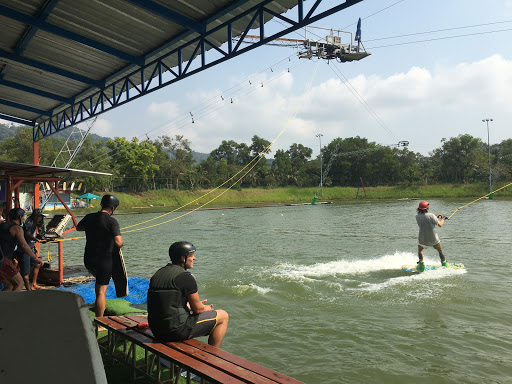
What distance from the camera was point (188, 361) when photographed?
3.55m

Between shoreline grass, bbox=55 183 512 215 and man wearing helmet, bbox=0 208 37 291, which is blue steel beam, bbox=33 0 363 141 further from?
shoreline grass, bbox=55 183 512 215

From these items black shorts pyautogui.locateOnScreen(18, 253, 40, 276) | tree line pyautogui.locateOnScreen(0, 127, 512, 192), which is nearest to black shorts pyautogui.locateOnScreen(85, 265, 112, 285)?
black shorts pyautogui.locateOnScreen(18, 253, 40, 276)

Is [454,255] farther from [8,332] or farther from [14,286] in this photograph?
[8,332]

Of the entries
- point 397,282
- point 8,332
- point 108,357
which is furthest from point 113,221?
point 397,282

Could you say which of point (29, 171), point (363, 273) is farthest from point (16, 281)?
point (363, 273)

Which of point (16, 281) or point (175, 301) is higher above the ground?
point (175, 301)

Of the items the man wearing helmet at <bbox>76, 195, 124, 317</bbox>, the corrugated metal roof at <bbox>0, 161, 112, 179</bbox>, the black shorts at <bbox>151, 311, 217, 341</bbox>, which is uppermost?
the corrugated metal roof at <bbox>0, 161, 112, 179</bbox>

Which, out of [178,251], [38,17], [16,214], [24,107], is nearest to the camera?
[178,251]

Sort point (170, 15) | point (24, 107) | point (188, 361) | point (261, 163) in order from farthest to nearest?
point (261, 163), point (24, 107), point (170, 15), point (188, 361)

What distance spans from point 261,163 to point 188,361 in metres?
82.9

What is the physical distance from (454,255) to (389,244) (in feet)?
11.9

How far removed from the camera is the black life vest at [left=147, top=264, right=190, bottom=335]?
390cm

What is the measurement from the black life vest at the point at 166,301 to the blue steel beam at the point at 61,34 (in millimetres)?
7456

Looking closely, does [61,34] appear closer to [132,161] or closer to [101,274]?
[101,274]
